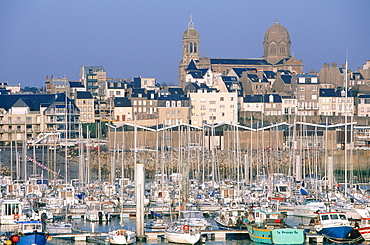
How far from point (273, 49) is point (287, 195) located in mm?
80161

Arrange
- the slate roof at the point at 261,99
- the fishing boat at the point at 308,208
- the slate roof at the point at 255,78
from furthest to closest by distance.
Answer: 1. the slate roof at the point at 255,78
2. the slate roof at the point at 261,99
3. the fishing boat at the point at 308,208

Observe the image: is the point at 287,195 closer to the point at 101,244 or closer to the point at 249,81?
the point at 101,244

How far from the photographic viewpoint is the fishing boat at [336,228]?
29344 mm

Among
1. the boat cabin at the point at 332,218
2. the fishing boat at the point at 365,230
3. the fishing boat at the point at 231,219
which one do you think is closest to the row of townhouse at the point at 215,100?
the fishing boat at the point at 231,219

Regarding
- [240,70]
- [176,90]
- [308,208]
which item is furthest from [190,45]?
[308,208]

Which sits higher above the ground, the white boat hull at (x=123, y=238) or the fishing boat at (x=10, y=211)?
the fishing boat at (x=10, y=211)

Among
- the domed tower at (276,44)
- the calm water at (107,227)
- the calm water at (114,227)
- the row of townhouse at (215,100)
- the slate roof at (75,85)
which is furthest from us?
the domed tower at (276,44)

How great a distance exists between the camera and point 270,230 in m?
29.2

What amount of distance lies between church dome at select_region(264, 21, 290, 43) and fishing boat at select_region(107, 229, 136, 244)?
91452 mm

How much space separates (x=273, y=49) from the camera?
118m

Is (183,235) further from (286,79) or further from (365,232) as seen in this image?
(286,79)

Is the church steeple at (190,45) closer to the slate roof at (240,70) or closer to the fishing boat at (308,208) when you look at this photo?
the slate roof at (240,70)

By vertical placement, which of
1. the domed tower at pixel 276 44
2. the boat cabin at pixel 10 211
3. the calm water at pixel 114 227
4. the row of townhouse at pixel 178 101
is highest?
the domed tower at pixel 276 44

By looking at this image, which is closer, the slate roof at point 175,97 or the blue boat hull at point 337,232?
the blue boat hull at point 337,232
